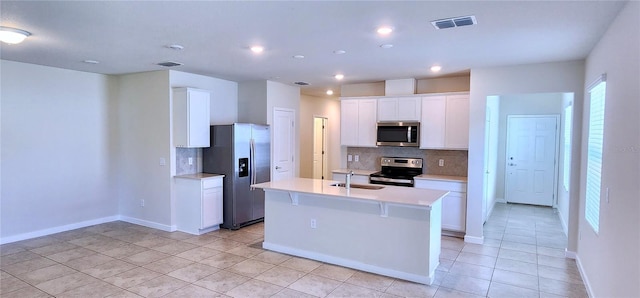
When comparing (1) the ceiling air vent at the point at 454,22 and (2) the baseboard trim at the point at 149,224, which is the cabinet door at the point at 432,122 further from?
(2) the baseboard trim at the point at 149,224

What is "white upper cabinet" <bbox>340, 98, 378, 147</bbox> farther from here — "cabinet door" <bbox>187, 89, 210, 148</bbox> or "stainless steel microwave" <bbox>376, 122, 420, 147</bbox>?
"cabinet door" <bbox>187, 89, 210, 148</bbox>

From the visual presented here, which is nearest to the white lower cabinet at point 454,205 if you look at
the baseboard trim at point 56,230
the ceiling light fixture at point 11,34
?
the ceiling light fixture at point 11,34

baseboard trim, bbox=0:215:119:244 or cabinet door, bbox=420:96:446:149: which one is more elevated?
cabinet door, bbox=420:96:446:149

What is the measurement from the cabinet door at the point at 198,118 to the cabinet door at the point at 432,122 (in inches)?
136

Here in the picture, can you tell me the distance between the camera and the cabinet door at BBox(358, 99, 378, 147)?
623cm

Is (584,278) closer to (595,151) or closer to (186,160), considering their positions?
(595,151)

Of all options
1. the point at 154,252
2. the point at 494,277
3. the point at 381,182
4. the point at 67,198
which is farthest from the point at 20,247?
the point at 494,277

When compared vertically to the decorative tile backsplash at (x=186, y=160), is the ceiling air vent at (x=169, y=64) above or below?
above

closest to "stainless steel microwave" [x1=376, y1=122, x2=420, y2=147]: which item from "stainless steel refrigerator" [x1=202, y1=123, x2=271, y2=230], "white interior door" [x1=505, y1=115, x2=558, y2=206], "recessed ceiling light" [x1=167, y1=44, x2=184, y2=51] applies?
"stainless steel refrigerator" [x1=202, y1=123, x2=271, y2=230]

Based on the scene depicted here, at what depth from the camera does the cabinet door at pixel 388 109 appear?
602 centimetres

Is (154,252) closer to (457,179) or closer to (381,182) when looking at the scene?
(381,182)

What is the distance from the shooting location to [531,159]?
7613 mm

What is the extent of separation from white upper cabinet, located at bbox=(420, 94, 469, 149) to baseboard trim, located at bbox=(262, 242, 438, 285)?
7.53 feet

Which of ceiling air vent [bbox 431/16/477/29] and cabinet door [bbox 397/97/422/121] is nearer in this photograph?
ceiling air vent [bbox 431/16/477/29]
